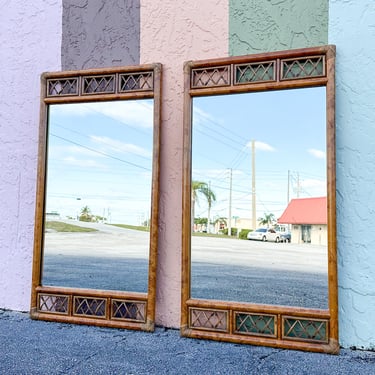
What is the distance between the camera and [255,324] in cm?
250

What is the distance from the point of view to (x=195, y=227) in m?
2.70

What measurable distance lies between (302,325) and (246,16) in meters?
2.05

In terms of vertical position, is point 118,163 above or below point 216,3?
below

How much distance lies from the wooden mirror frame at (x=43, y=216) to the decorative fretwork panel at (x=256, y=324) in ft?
1.93

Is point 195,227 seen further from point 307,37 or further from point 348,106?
point 307,37

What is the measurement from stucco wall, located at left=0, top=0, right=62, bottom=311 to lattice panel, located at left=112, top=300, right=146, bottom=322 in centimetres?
79

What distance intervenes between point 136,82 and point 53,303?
1.73m

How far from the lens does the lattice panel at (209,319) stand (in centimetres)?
256

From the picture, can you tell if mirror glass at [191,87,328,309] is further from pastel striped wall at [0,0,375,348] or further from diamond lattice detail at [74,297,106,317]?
diamond lattice detail at [74,297,106,317]

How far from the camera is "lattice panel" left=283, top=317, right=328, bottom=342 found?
7.77 ft

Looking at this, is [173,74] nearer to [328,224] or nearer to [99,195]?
[99,195]

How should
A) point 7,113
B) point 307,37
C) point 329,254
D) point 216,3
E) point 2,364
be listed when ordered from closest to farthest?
1. point 2,364
2. point 329,254
3. point 307,37
4. point 216,3
5. point 7,113

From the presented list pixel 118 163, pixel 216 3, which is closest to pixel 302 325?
pixel 118 163

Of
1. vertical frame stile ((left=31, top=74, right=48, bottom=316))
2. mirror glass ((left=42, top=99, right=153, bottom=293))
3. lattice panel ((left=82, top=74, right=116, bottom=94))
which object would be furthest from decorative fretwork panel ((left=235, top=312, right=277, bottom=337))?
lattice panel ((left=82, top=74, right=116, bottom=94))
